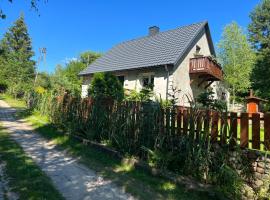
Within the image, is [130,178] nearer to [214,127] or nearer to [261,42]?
[214,127]

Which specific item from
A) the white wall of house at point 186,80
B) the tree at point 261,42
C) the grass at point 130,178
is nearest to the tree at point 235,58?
the tree at point 261,42

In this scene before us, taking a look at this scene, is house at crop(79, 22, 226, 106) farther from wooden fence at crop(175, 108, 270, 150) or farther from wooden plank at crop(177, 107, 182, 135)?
wooden fence at crop(175, 108, 270, 150)

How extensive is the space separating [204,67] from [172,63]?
2.78m

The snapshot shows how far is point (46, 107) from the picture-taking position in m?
15.2

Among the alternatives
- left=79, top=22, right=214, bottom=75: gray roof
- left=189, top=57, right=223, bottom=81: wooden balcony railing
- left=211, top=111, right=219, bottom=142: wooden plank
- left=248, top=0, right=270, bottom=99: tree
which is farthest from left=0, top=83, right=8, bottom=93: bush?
left=211, top=111, right=219, bottom=142: wooden plank

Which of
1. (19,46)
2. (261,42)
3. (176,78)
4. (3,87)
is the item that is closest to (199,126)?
(176,78)

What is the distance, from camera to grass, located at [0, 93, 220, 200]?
181 inches

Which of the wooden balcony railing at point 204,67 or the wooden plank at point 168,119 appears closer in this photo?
the wooden plank at point 168,119

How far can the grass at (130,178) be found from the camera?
15.1ft

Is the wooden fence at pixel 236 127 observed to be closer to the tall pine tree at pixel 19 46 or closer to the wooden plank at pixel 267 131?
the wooden plank at pixel 267 131

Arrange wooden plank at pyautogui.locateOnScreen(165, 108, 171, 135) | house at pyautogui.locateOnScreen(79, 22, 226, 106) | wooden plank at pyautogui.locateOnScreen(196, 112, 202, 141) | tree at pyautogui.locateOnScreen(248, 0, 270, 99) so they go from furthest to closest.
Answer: tree at pyautogui.locateOnScreen(248, 0, 270, 99), house at pyautogui.locateOnScreen(79, 22, 226, 106), wooden plank at pyautogui.locateOnScreen(165, 108, 171, 135), wooden plank at pyautogui.locateOnScreen(196, 112, 202, 141)

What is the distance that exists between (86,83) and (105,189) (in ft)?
68.5

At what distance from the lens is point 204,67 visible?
18297mm

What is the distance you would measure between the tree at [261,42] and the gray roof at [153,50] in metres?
13.7
